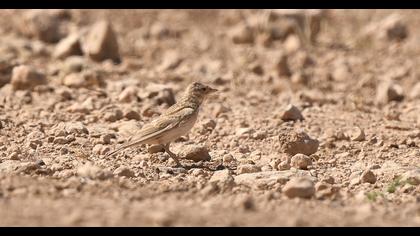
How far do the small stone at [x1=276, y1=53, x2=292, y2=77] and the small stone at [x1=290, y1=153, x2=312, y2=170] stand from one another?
15.9ft

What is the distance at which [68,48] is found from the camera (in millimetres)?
14805

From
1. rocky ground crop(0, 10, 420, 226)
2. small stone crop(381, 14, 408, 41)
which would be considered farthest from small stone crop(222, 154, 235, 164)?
small stone crop(381, 14, 408, 41)

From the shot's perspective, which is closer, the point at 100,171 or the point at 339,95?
the point at 100,171

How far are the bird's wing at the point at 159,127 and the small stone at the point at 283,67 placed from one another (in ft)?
15.4

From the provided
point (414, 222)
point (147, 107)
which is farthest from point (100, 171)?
point (147, 107)

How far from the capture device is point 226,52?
16.1m

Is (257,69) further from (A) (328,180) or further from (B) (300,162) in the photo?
(A) (328,180)

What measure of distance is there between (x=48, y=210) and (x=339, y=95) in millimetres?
7244

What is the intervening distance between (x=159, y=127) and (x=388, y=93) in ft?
14.9

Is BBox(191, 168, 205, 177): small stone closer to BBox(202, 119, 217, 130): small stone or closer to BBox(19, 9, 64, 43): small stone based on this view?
BBox(202, 119, 217, 130): small stone

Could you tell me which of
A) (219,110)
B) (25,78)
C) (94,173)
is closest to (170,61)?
(25,78)

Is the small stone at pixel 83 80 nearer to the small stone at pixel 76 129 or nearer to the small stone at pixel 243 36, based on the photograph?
the small stone at pixel 76 129

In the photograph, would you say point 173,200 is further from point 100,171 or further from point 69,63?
point 69,63

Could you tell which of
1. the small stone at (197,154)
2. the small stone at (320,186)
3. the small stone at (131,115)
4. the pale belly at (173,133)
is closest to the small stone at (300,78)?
the small stone at (131,115)
